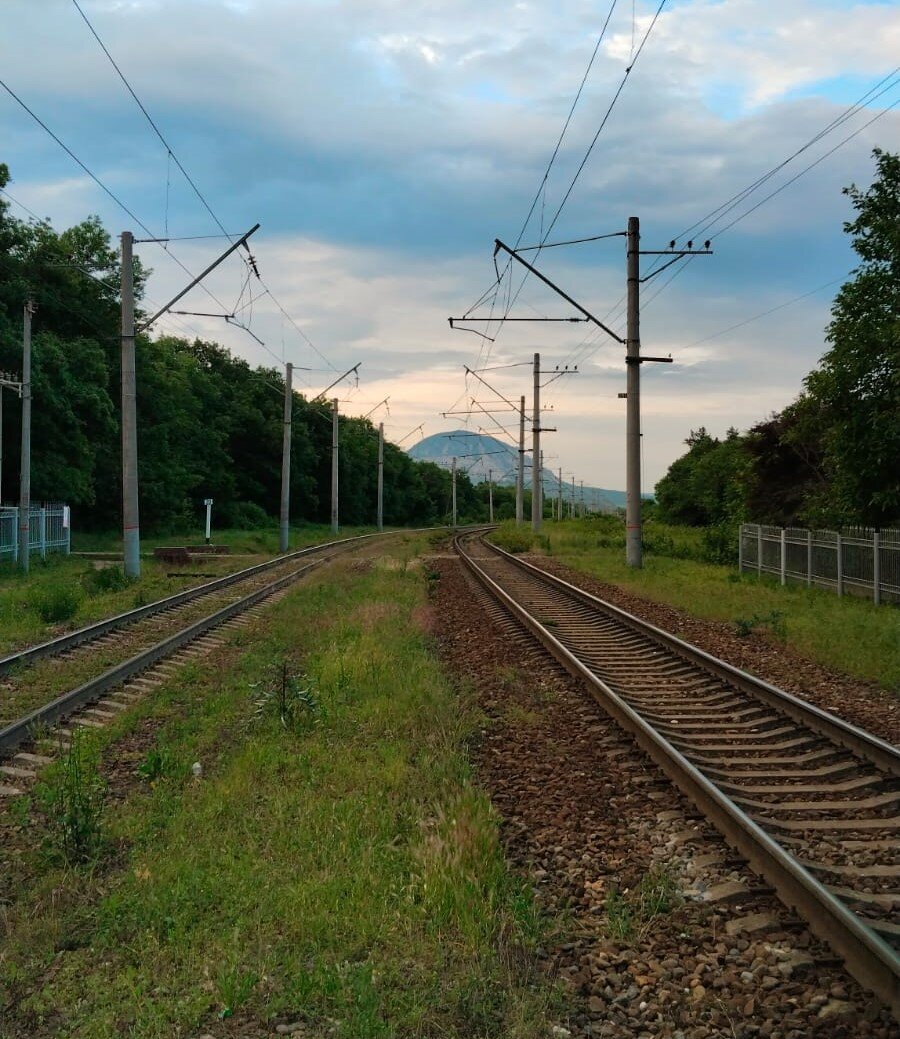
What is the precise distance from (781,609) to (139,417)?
40.9m

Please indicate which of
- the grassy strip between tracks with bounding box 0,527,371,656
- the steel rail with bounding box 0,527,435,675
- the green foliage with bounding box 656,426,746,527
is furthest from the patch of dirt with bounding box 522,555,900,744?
the green foliage with bounding box 656,426,746,527

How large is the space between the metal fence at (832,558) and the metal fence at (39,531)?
22.7 m

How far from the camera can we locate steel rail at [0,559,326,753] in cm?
850

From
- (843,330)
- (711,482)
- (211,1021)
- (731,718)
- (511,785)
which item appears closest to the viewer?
(211,1021)

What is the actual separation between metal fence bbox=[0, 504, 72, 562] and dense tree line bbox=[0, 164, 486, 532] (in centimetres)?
271

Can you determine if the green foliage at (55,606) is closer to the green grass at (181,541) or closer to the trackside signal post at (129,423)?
the trackside signal post at (129,423)

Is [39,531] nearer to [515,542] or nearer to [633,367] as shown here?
[515,542]

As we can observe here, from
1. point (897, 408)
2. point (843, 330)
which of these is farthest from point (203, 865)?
point (843, 330)

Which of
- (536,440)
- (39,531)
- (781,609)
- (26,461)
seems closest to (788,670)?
(781,609)

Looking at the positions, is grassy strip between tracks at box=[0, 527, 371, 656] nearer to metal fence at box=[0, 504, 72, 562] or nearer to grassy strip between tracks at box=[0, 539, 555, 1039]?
metal fence at box=[0, 504, 72, 562]

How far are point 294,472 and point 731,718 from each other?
6887 cm

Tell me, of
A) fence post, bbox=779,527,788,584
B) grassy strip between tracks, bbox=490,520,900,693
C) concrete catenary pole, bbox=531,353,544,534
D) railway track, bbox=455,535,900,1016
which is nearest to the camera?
railway track, bbox=455,535,900,1016

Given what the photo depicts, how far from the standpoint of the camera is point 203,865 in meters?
5.49

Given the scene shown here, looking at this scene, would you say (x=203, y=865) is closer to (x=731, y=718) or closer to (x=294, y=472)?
Result: (x=731, y=718)
